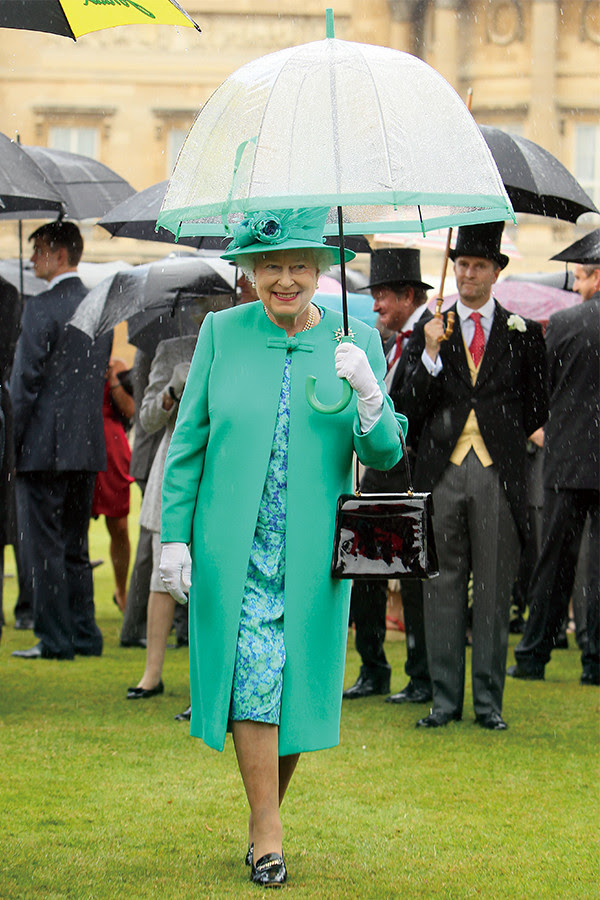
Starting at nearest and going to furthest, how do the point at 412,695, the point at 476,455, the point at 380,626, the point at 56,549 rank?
the point at 476,455 → the point at 412,695 → the point at 380,626 → the point at 56,549

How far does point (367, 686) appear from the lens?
7.20 meters

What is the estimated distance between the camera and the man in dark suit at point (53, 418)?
7.83 metres

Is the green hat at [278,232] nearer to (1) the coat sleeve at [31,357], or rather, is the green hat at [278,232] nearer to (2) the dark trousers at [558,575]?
(1) the coat sleeve at [31,357]

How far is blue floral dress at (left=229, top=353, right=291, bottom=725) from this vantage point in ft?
13.2

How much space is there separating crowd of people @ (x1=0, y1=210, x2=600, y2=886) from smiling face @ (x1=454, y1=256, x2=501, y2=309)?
0.01 metres

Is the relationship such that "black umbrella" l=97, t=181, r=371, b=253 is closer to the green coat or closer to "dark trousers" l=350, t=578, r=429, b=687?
"dark trousers" l=350, t=578, r=429, b=687

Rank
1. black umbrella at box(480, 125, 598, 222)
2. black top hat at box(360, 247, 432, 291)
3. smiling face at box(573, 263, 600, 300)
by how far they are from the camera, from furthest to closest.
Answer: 1. smiling face at box(573, 263, 600, 300)
2. black top hat at box(360, 247, 432, 291)
3. black umbrella at box(480, 125, 598, 222)

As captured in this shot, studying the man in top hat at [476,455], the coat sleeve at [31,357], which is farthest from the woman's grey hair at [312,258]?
the coat sleeve at [31,357]

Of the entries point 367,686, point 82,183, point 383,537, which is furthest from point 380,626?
point 82,183

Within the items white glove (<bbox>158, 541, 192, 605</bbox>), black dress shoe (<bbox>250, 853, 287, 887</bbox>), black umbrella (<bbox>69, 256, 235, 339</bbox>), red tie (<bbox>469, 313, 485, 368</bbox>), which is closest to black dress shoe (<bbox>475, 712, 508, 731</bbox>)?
red tie (<bbox>469, 313, 485, 368</bbox>)

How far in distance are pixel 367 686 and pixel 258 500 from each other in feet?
10.9

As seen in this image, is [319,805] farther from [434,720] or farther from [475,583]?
[475,583]

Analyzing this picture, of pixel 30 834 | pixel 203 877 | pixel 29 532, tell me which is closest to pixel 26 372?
pixel 29 532

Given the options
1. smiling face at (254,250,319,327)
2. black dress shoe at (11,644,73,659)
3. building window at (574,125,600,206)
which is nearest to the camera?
smiling face at (254,250,319,327)
